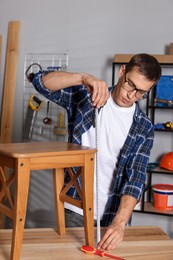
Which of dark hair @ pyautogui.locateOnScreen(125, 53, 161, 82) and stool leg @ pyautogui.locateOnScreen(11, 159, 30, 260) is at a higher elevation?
dark hair @ pyautogui.locateOnScreen(125, 53, 161, 82)

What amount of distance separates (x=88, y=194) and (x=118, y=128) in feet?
1.65

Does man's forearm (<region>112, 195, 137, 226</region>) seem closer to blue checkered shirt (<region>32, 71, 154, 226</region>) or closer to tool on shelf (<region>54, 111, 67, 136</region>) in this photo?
blue checkered shirt (<region>32, 71, 154, 226</region>)

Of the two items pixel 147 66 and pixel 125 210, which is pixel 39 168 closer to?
pixel 125 210

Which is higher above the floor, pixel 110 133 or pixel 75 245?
pixel 110 133

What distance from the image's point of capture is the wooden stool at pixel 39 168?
1.39 m

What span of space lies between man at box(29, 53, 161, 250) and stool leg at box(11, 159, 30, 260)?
0.49 meters

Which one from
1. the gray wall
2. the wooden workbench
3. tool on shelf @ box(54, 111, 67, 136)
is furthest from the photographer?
tool on shelf @ box(54, 111, 67, 136)

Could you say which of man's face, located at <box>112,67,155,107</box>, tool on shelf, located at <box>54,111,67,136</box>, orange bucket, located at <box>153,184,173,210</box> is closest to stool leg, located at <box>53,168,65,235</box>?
man's face, located at <box>112,67,155,107</box>

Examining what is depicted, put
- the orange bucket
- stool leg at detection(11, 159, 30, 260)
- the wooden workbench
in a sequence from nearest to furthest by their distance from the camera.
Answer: stool leg at detection(11, 159, 30, 260), the wooden workbench, the orange bucket

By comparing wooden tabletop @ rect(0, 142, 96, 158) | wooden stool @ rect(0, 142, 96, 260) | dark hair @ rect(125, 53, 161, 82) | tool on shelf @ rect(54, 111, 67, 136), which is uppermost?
dark hair @ rect(125, 53, 161, 82)

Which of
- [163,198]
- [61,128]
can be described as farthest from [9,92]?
[163,198]

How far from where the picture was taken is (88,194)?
5.24ft

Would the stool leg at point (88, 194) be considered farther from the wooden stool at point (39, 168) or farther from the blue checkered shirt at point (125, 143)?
the blue checkered shirt at point (125, 143)

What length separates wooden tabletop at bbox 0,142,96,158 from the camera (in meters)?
1.39
